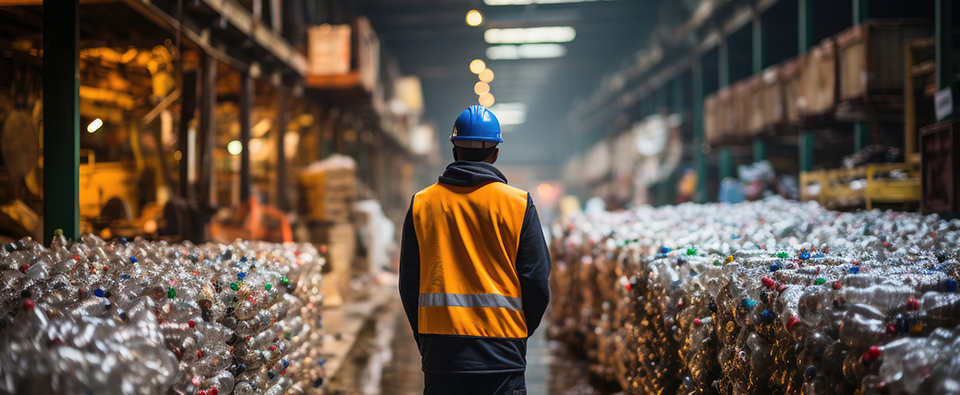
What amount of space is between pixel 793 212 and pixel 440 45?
16.2 metres

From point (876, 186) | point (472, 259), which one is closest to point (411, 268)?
point (472, 259)

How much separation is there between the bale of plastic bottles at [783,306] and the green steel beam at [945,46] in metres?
1.44

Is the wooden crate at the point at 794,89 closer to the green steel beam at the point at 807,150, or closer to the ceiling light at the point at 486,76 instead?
the green steel beam at the point at 807,150

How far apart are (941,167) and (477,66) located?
61.3 feet

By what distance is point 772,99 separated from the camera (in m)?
9.62

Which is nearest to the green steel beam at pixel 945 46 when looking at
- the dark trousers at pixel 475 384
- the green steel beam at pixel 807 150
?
the green steel beam at pixel 807 150

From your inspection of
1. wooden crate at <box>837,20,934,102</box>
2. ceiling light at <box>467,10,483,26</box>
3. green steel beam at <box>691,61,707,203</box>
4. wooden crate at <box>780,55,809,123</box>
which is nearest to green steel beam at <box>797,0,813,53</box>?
wooden crate at <box>780,55,809,123</box>

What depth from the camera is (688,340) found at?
11.4 feet

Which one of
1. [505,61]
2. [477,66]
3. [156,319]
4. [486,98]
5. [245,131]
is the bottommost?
[156,319]

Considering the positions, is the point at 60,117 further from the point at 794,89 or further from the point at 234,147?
the point at 794,89

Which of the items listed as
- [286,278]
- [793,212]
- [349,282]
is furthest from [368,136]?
[286,278]

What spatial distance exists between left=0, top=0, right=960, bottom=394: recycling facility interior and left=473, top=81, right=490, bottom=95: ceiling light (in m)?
7.46

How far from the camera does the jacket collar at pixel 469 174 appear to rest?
2.69 meters

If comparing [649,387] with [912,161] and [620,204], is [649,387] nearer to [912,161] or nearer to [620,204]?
[912,161]
